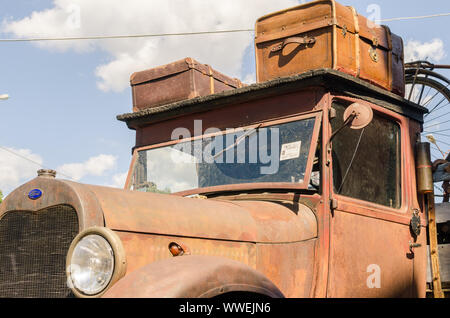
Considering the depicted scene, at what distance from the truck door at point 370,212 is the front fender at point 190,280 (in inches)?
37.8

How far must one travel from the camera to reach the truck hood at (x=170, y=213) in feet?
8.98

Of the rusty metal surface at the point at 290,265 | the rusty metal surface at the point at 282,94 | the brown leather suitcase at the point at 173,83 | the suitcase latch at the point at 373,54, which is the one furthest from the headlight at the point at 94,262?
the suitcase latch at the point at 373,54

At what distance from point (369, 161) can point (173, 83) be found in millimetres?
1650

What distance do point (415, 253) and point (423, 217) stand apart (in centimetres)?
32

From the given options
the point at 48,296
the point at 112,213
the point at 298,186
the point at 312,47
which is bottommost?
the point at 48,296

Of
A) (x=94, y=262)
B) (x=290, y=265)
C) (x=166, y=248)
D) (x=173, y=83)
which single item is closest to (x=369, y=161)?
(x=290, y=265)

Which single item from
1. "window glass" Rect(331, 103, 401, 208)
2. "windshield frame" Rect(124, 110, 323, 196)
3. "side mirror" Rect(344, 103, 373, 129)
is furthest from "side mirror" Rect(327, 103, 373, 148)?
"window glass" Rect(331, 103, 401, 208)

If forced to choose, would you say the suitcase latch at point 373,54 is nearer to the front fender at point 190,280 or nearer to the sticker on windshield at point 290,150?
the sticker on windshield at point 290,150

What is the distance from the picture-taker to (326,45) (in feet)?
13.1

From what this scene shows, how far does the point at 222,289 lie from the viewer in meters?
2.56

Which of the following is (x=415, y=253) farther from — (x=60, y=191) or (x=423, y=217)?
(x=60, y=191)

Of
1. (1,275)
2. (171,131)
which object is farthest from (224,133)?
(1,275)

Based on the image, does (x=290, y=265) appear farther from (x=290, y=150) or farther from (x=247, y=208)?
(x=290, y=150)

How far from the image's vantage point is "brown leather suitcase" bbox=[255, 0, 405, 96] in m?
4.00
